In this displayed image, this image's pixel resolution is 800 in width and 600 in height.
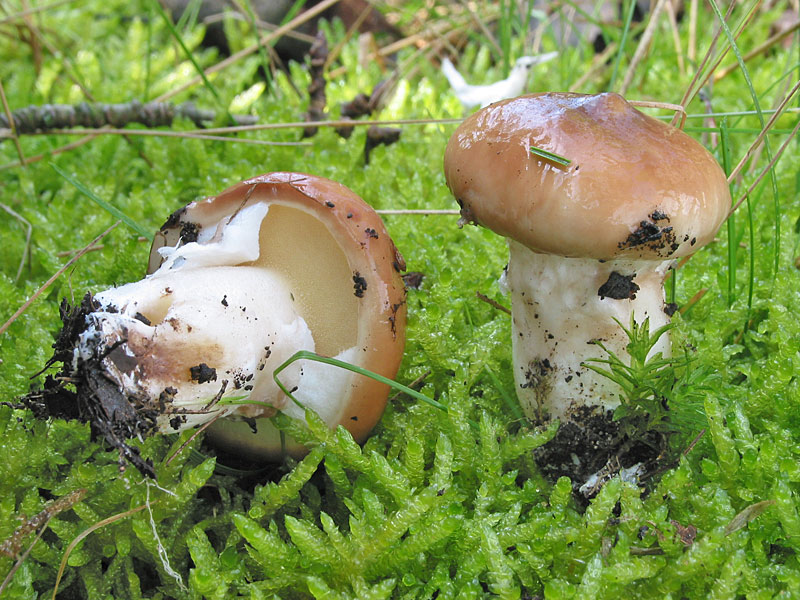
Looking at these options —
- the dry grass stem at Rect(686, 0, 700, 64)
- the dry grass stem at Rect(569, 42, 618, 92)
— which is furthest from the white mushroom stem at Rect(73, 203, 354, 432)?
the dry grass stem at Rect(686, 0, 700, 64)

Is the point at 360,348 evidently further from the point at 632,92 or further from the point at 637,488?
the point at 632,92

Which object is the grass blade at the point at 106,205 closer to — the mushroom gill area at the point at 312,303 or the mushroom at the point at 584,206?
the mushroom gill area at the point at 312,303

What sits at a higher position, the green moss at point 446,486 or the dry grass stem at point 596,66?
→ the dry grass stem at point 596,66

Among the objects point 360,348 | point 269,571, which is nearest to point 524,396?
point 360,348

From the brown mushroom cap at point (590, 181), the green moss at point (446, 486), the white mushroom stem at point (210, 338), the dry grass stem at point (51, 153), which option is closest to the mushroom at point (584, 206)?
the brown mushroom cap at point (590, 181)

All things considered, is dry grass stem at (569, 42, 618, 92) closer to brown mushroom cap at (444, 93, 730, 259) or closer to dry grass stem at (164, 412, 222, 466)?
brown mushroom cap at (444, 93, 730, 259)

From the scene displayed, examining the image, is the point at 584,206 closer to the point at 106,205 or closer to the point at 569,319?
the point at 569,319
